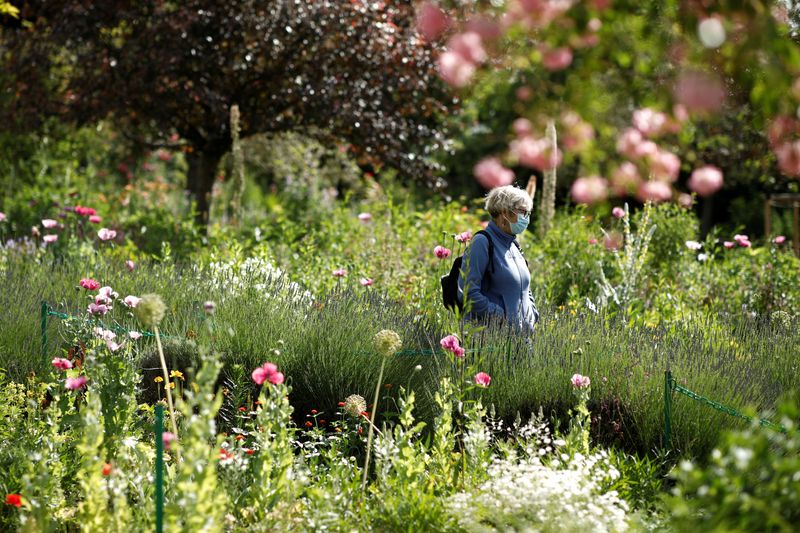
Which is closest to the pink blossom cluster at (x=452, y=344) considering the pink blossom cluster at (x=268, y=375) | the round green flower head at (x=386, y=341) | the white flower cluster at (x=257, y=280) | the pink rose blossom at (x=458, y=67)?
the round green flower head at (x=386, y=341)

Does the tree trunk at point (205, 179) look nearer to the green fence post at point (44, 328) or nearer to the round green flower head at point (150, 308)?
the green fence post at point (44, 328)

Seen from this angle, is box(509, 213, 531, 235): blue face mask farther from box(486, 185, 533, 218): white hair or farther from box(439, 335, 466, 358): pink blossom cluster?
box(439, 335, 466, 358): pink blossom cluster

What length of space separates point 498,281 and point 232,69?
5.05 m

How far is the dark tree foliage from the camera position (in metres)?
8.72

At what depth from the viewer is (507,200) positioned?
187 inches

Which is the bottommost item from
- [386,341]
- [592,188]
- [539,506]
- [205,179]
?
[539,506]

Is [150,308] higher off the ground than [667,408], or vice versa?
[150,308]

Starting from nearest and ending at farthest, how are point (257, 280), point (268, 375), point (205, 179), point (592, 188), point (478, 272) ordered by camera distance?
1. point (268, 375)
2. point (592, 188)
3. point (478, 272)
4. point (257, 280)
5. point (205, 179)

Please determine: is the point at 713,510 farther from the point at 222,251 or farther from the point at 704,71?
the point at 222,251

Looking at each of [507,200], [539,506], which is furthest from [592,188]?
[507,200]

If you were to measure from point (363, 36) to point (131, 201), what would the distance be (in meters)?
3.57

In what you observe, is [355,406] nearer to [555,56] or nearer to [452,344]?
[452,344]

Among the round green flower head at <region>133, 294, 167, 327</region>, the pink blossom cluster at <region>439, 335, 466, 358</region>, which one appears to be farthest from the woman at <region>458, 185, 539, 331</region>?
the round green flower head at <region>133, 294, 167, 327</region>

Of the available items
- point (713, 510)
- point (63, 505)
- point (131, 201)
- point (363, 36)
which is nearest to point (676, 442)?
point (713, 510)
